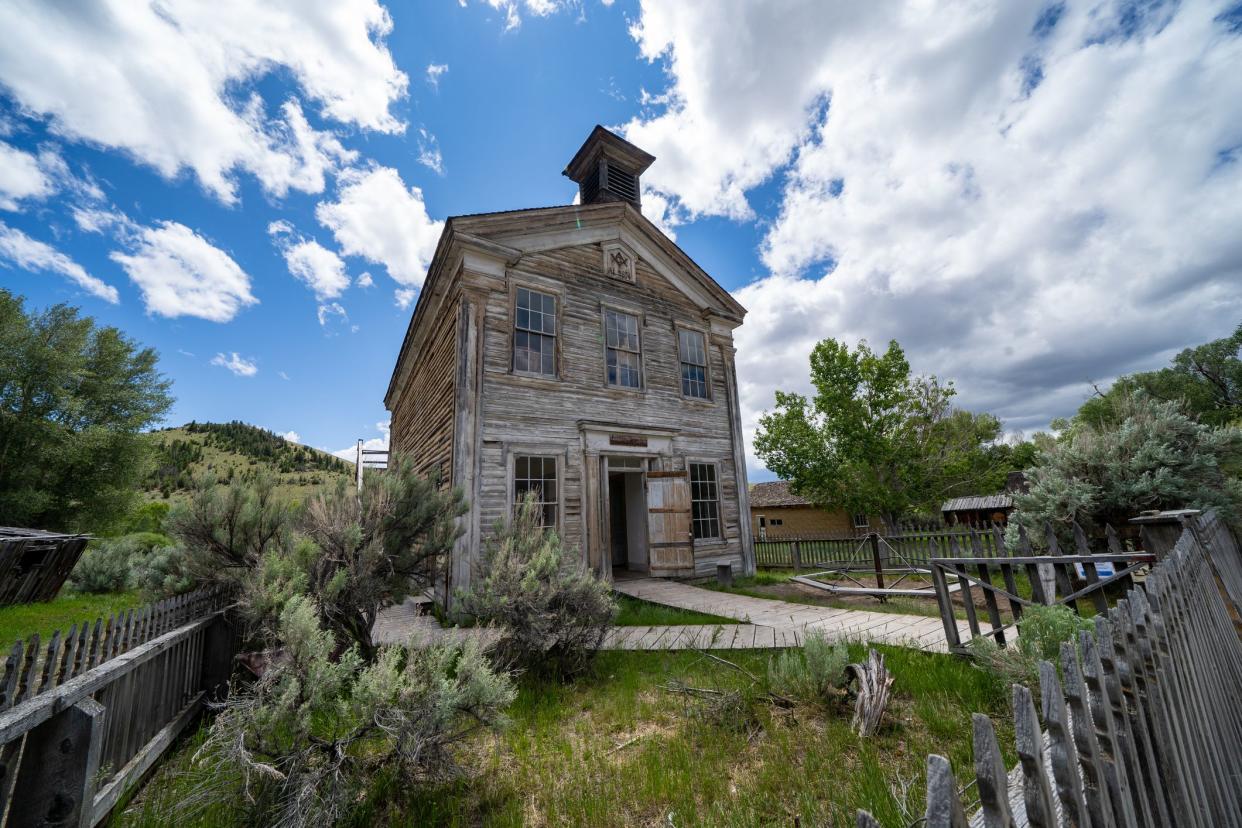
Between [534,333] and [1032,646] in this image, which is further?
[534,333]

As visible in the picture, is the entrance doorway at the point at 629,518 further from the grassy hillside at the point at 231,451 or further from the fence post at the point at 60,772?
the grassy hillside at the point at 231,451

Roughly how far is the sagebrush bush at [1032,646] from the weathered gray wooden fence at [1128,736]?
24.9 inches

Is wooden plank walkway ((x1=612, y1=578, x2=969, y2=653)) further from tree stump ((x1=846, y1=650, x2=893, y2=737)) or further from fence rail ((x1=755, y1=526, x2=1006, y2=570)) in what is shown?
fence rail ((x1=755, y1=526, x2=1006, y2=570))

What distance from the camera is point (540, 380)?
9648 mm

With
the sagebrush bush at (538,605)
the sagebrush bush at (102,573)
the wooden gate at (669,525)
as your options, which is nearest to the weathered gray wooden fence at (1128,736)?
the sagebrush bush at (538,605)

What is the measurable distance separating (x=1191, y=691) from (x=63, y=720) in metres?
5.62

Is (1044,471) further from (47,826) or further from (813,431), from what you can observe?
(813,431)

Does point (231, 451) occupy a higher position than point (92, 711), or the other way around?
point (231, 451)

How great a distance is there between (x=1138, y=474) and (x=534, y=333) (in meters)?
10.9

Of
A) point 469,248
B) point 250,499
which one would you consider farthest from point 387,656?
point 469,248

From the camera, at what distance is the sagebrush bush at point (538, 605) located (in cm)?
468

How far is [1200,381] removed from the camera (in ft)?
118

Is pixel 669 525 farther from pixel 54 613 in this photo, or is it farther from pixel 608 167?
pixel 54 613

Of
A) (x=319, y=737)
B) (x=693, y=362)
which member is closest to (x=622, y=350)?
(x=693, y=362)
